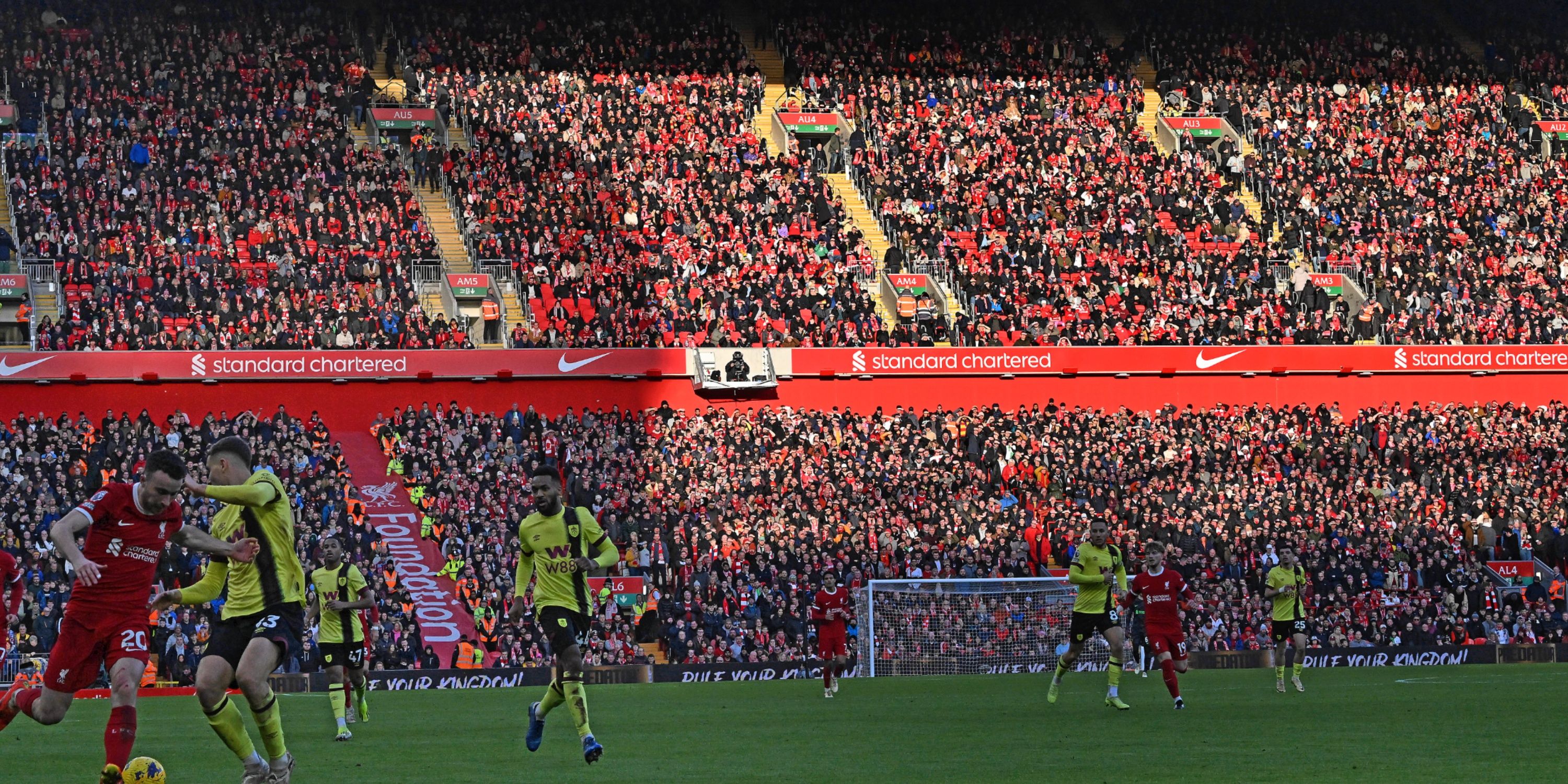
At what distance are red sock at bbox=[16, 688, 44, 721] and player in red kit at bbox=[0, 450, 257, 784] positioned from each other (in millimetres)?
191

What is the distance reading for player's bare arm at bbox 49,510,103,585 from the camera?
11.3m

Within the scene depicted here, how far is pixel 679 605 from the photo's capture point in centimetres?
3672

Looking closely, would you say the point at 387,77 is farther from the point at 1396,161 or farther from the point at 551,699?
the point at 551,699

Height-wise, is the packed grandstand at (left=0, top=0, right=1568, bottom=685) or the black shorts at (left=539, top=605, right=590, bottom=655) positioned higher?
the packed grandstand at (left=0, top=0, right=1568, bottom=685)

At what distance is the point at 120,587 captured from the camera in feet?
40.4

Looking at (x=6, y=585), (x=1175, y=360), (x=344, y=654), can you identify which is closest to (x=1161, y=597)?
(x=344, y=654)

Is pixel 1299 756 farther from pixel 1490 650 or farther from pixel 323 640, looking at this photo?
pixel 1490 650

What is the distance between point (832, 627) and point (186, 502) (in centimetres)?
1502

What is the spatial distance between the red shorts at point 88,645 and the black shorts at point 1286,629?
19.1m

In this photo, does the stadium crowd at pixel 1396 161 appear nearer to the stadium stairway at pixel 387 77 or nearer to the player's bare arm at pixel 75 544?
the stadium stairway at pixel 387 77

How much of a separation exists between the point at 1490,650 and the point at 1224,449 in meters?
9.25

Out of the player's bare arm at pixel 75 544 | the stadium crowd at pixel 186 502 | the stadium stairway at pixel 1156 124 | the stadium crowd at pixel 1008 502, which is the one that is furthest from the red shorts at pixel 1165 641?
the stadium stairway at pixel 1156 124

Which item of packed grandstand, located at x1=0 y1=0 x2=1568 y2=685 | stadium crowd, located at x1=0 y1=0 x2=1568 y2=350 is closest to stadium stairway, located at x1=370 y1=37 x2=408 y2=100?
packed grandstand, located at x1=0 y1=0 x2=1568 y2=685

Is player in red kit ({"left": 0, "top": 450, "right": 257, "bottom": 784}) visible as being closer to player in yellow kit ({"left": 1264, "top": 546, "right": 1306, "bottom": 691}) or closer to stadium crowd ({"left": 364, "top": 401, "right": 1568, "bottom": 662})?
player in yellow kit ({"left": 1264, "top": 546, "right": 1306, "bottom": 691})
